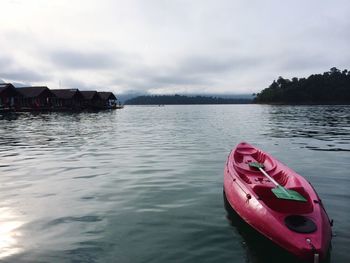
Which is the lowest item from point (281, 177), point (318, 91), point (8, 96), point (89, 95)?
point (281, 177)

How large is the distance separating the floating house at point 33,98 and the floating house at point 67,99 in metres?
5.31

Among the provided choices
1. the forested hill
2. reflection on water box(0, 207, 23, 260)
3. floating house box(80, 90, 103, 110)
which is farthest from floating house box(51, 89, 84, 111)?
the forested hill

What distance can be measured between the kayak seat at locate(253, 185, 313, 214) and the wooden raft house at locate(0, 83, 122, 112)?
6270cm

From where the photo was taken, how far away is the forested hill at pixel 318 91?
154 m

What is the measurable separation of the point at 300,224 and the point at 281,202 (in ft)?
2.54

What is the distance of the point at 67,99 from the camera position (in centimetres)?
8525

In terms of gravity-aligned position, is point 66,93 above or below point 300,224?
above

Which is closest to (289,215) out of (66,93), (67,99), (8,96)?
(8,96)

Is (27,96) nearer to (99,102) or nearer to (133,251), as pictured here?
(99,102)

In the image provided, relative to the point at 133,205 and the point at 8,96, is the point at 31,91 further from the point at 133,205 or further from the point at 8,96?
the point at 133,205

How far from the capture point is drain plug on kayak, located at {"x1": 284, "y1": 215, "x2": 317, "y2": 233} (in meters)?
6.07

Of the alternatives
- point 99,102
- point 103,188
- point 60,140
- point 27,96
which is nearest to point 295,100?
point 99,102

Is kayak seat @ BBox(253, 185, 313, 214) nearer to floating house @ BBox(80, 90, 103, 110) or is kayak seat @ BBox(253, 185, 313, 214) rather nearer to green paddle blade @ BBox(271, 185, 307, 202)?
green paddle blade @ BBox(271, 185, 307, 202)

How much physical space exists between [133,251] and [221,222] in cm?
251
